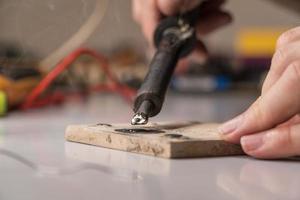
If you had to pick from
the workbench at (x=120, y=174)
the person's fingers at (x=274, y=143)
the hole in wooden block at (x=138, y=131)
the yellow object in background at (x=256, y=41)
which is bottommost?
the workbench at (x=120, y=174)

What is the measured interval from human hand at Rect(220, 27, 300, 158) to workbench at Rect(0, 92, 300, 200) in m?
0.01

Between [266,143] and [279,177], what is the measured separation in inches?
2.6

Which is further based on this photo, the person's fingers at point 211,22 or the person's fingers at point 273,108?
the person's fingers at point 211,22

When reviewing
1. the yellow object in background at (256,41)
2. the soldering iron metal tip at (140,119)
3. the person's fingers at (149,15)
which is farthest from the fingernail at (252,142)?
the yellow object in background at (256,41)

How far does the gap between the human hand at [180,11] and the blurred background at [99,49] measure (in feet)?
0.13

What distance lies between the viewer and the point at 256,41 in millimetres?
2139

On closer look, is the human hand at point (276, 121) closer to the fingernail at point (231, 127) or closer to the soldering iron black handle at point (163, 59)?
the fingernail at point (231, 127)

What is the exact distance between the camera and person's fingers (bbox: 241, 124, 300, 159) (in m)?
0.54

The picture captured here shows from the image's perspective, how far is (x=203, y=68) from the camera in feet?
5.67

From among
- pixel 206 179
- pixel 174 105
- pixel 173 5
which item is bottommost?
pixel 206 179

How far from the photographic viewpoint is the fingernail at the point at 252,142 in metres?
0.56

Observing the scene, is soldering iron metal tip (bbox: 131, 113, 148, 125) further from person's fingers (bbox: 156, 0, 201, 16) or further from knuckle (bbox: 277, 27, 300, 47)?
person's fingers (bbox: 156, 0, 201, 16)

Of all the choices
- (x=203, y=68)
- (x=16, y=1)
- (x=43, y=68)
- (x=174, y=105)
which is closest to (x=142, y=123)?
(x=16, y=1)

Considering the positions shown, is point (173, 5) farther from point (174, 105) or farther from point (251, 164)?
point (251, 164)
